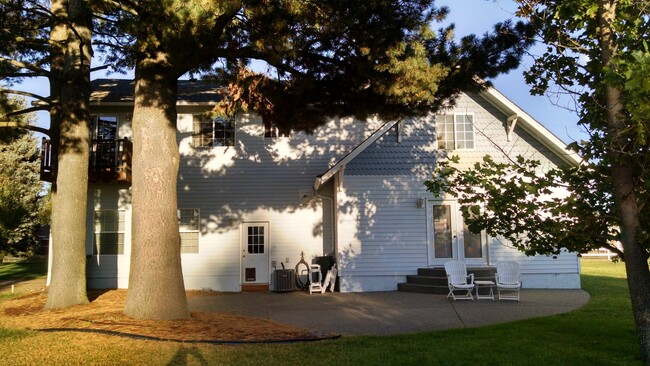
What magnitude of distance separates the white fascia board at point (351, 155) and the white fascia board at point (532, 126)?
3338 millimetres

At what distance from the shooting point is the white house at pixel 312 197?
15922 mm

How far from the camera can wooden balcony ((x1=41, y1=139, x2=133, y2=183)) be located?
16.0 m

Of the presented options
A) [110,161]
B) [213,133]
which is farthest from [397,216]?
[110,161]

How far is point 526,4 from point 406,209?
936cm

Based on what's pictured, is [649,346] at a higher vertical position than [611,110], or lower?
lower

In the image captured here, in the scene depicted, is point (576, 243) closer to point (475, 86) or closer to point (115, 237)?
point (475, 86)

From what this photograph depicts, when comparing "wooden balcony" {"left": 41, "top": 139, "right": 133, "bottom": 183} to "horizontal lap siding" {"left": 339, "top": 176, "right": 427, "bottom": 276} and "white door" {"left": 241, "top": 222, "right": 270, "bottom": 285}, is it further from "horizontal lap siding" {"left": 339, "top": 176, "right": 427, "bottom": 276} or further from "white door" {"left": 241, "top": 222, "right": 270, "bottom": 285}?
"horizontal lap siding" {"left": 339, "top": 176, "right": 427, "bottom": 276}

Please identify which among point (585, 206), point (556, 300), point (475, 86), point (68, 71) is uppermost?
point (68, 71)

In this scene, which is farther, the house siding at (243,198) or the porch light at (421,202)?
the house siding at (243,198)

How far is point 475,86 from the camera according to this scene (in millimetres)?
10352

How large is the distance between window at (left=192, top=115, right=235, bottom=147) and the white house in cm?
3

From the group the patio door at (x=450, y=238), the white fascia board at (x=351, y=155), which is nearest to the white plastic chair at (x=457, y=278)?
the patio door at (x=450, y=238)

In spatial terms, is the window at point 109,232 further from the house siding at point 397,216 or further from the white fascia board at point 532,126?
the white fascia board at point 532,126

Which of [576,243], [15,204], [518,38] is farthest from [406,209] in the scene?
[15,204]
